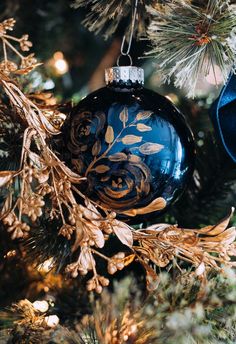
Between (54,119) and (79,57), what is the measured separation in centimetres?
75

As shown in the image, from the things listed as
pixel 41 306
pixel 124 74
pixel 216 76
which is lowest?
pixel 41 306

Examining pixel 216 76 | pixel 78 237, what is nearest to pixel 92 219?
pixel 78 237

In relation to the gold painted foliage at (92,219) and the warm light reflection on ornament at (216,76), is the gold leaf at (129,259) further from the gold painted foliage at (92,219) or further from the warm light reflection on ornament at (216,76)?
the warm light reflection on ornament at (216,76)

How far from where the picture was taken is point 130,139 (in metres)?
0.43

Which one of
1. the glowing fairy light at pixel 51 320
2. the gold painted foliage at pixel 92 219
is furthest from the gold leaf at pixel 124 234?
the glowing fairy light at pixel 51 320

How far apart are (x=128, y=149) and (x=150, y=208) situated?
0.19ft

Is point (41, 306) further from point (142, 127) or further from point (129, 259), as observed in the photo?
point (142, 127)

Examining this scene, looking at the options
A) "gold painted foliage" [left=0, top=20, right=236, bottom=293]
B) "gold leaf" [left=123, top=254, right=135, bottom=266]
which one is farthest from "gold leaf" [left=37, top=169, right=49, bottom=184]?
"gold leaf" [left=123, top=254, right=135, bottom=266]

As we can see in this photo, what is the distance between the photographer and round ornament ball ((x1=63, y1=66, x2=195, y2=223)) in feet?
1.41

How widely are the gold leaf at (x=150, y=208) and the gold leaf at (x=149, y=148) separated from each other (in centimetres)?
4

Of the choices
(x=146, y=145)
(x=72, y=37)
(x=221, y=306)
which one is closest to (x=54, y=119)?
(x=146, y=145)

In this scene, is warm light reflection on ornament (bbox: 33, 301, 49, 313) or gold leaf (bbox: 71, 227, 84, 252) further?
warm light reflection on ornament (bbox: 33, 301, 49, 313)

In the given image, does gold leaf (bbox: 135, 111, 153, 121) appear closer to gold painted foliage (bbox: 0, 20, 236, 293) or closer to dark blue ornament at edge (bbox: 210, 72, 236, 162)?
gold painted foliage (bbox: 0, 20, 236, 293)

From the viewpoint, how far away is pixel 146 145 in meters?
0.43
